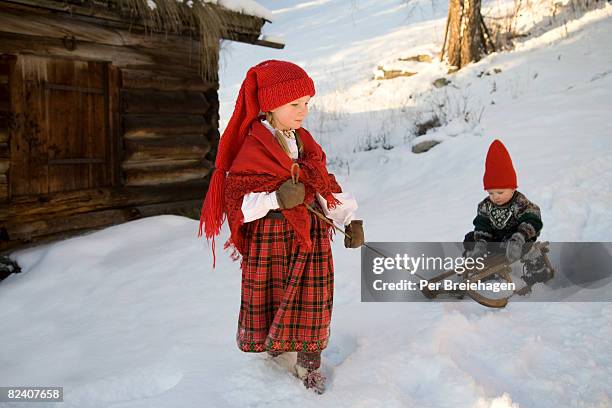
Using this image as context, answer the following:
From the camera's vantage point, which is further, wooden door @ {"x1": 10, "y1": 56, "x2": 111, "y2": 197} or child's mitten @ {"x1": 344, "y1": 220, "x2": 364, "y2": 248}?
wooden door @ {"x1": 10, "y1": 56, "x2": 111, "y2": 197}

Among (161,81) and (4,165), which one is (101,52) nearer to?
(161,81)

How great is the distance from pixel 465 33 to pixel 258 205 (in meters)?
9.25

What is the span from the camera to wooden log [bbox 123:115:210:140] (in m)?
5.38

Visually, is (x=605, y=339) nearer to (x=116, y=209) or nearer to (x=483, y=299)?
(x=483, y=299)

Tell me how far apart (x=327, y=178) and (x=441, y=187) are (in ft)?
11.4

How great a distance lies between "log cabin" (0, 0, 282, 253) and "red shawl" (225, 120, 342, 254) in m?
3.09

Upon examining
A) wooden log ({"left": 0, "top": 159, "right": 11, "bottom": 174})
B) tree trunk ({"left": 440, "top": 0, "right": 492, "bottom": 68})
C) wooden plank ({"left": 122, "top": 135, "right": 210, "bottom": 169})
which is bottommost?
wooden log ({"left": 0, "top": 159, "right": 11, "bottom": 174})

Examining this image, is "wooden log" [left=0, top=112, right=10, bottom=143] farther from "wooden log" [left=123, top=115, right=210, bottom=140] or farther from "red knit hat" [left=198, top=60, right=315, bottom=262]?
"red knit hat" [left=198, top=60, right=315, bottom=262]

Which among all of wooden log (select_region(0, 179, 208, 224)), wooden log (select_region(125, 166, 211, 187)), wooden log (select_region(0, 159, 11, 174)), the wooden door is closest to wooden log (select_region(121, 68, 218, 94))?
the wooden door

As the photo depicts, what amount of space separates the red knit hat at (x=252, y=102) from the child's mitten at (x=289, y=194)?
0.33 m

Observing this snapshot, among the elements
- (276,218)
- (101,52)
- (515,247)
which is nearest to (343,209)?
(276,218)

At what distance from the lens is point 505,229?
10.8 ft

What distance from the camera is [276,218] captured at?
2.31m

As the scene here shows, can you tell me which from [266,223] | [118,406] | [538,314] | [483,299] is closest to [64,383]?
[118,406]
